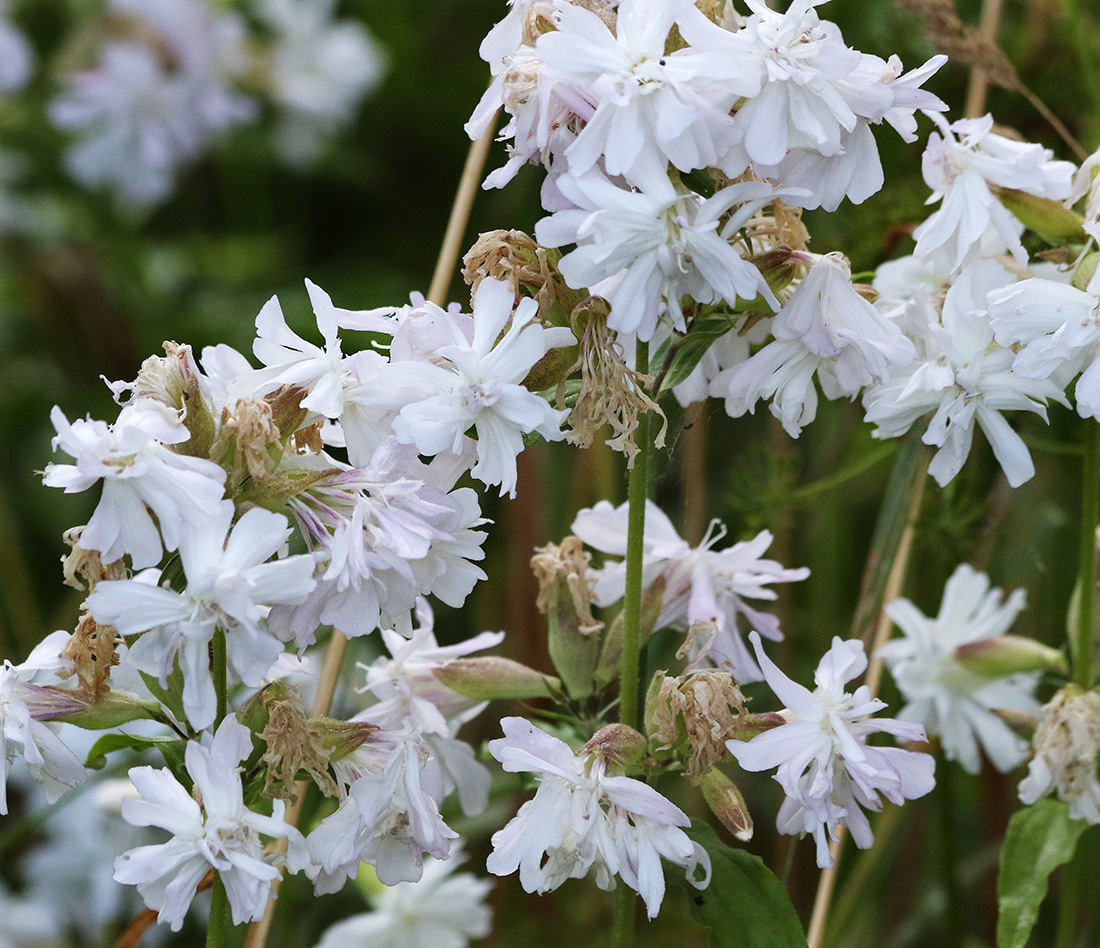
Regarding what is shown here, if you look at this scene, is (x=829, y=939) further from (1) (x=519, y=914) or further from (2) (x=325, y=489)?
(2) (x=325, y=489)

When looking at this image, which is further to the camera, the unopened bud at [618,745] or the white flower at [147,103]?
the white flower at [147,103]

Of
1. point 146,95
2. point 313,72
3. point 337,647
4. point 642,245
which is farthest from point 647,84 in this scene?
point 313,72

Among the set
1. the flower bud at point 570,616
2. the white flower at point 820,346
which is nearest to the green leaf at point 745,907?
the flower bud at point 570,616

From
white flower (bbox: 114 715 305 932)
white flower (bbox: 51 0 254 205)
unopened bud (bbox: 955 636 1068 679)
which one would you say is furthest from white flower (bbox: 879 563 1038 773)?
white flower (bbox: 51 0 254 205)

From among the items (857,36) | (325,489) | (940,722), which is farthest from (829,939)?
(857,36)

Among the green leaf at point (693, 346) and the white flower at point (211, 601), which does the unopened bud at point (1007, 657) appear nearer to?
the green leaf at point (693, 346)
